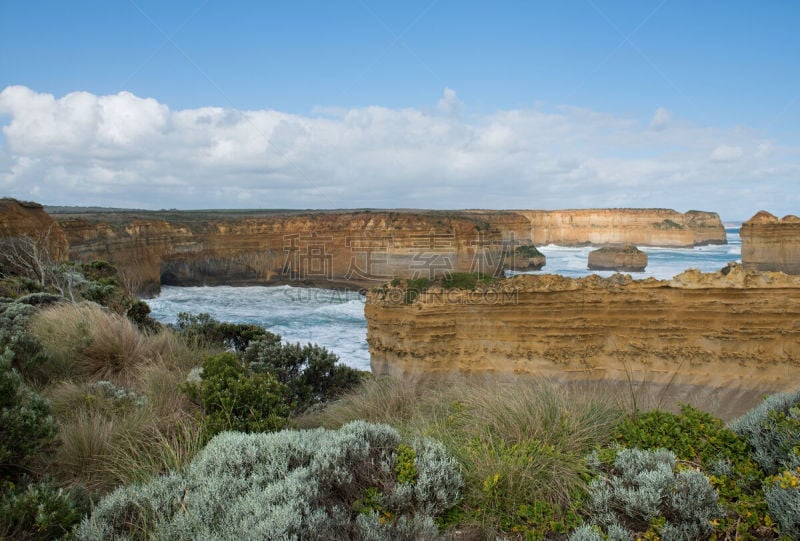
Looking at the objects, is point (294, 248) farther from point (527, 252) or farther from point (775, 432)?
point (775, 432)

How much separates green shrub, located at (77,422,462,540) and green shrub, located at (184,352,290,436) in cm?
57

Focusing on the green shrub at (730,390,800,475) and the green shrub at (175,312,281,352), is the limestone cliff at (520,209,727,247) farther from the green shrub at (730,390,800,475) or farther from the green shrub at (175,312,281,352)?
the green shrub at (730,390,800,475)

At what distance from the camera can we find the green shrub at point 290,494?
2.21 m

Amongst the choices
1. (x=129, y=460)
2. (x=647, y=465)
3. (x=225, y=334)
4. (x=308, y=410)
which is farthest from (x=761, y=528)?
(x=225, y=334)

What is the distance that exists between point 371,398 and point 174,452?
2140 mm

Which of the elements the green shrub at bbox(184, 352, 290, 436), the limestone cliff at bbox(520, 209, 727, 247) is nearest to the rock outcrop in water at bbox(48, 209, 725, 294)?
the green shrub at bbox(184, 352, 290, 436)

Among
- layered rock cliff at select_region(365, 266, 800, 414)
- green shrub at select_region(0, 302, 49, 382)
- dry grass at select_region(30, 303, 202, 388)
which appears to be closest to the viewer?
green shrub at select_region(0, 302, 49, 382)

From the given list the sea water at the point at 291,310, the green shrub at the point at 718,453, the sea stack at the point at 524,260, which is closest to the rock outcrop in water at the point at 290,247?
the sea stack at the point at 524,260

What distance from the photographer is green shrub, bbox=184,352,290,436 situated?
3.54m

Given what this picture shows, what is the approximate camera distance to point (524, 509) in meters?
2.64

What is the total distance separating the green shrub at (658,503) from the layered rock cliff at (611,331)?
7515 mm

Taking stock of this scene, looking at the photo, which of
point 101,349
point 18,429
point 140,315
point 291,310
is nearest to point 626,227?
point 291,310

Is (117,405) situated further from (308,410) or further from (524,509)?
(524,509)

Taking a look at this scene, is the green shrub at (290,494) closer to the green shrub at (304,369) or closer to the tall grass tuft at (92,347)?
the tall grass tuft at (92,347)
